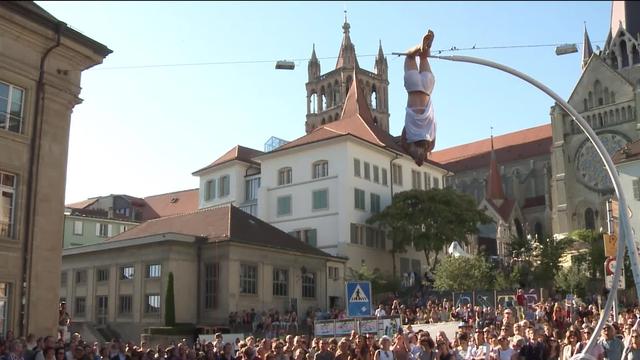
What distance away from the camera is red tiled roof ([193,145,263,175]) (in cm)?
6175

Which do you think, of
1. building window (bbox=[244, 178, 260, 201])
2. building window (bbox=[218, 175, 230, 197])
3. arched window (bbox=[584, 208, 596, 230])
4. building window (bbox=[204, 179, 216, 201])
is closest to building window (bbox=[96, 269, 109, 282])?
building window (bbox=[244, 178, 260, 201])

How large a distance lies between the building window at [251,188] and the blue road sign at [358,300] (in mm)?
45117

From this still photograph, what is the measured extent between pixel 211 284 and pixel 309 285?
6805 millimetres

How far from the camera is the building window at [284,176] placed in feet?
185

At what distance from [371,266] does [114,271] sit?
19.6 metres

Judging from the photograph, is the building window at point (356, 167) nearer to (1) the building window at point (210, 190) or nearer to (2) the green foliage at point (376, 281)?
(2) the green foliage at point (376, 281)

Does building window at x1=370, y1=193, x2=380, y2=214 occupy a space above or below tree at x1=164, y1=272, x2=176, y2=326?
above

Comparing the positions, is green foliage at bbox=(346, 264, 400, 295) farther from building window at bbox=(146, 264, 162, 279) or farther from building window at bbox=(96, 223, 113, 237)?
building window at bbox=(96, 223, 113, 237)

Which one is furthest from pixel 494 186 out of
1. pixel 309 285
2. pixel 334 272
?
pixel 309 285

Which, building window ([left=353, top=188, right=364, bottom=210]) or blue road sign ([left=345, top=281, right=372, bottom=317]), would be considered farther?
building window ([left=353, top=188, right=364, bottom=210])

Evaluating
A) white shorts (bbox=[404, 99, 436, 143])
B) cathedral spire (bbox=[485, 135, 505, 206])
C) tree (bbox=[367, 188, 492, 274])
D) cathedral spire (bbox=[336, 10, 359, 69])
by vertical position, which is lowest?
white shorts (bbox=[404, 99, 436, 143])

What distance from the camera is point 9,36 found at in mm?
20031

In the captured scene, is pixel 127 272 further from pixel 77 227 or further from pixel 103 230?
pixel 103 230

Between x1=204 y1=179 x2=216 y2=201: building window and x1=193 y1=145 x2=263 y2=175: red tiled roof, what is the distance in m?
1.33
